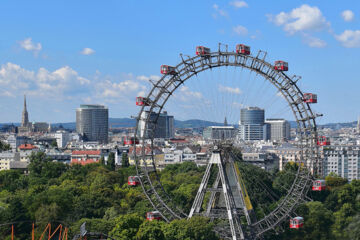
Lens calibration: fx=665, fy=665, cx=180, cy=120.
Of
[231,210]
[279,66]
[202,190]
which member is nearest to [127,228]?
[202,190]

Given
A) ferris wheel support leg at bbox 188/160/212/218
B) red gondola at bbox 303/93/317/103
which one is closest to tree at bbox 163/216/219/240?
ferris wheel support leg at bbox 188/160/212/218

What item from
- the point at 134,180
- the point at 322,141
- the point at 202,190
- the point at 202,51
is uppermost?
Answer: the point at 202,51

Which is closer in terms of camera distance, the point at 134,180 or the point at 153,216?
the point at 153,216

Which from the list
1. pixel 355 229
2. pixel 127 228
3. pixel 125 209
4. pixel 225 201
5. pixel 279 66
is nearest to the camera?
pixel 355 229

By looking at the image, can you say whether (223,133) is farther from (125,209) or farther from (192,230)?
(125,209)

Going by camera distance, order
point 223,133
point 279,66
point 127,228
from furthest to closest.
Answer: point 279,66 → point 223,133 → point 127,228

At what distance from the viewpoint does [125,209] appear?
88938mm

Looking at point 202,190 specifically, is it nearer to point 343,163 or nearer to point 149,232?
point 149,232

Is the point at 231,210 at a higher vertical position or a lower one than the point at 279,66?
lower

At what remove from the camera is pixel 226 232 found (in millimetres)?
66438

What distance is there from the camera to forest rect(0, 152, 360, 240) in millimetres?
65562

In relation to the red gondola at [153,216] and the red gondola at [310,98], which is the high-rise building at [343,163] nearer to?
the red gondola at [310,98]

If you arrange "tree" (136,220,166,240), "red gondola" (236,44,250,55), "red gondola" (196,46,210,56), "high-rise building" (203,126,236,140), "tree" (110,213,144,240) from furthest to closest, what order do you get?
1. "red gondola" (196,46,210,56)
2. "red gondola" (236,44,250,55)
3. "high-rise building" (203,126,236,140)
4. "tree" (110,213,144,240)
5. "tree" (136,220,166,240)

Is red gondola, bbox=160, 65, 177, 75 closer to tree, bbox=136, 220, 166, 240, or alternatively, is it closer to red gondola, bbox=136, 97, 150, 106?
red gondola, bbox=136, 97, 150, 106
